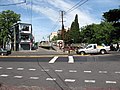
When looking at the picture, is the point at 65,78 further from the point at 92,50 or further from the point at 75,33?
the point at 75,33

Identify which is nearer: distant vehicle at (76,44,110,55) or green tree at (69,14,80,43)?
distant vehicle at (76,44,110,55)

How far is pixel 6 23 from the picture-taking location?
289 ft

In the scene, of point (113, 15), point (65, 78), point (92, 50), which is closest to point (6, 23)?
point (113, 15)

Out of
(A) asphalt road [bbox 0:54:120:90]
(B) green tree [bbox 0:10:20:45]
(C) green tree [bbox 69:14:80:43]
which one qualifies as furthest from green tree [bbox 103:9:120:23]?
(C) green tree [bbox 69:14:80:43]

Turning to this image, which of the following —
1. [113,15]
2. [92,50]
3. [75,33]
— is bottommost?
[92,50]

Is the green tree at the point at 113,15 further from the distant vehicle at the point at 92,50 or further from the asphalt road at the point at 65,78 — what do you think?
the asphalt road at the point at 65,78

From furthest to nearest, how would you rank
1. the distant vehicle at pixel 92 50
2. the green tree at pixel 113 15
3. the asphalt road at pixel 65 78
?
the green tree at pixel 113 15, the distant vehicle at pixel 92 50, the asphalt road at pixel 65 78

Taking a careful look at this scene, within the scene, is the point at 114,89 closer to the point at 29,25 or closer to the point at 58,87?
the point at 58,87

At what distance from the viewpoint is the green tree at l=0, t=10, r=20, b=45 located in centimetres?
8688

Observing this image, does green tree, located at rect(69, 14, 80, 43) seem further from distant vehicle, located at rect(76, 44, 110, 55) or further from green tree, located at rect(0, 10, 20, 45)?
distant vehicle, located at rect(76, 44, 110, 55)

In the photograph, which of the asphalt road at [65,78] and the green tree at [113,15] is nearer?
the asphalt road at [65,78]

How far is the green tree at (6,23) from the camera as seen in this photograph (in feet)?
285

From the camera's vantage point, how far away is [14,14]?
8919 cm

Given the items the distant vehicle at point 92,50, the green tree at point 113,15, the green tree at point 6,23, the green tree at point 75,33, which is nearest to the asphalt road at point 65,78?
the distant vehicle at point 92,50
